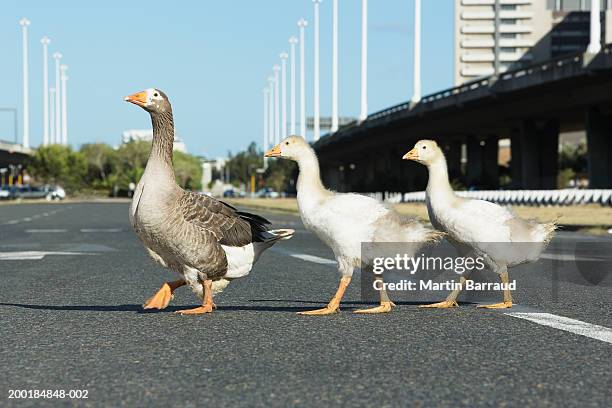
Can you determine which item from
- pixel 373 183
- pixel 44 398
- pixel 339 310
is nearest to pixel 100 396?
pixel 44 398

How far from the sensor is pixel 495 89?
57531mm

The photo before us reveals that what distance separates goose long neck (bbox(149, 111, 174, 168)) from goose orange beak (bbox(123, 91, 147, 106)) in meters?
0.19

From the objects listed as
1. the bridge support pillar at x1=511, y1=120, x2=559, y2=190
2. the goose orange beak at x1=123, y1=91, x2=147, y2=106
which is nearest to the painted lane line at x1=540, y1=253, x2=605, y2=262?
the goose orange beak at x1=123, y1=91, x2=147, y2=106

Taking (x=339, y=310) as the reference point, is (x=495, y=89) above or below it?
above

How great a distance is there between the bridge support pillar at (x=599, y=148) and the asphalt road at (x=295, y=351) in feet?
154

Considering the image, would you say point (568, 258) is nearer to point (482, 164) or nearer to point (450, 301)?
point (450, 301)

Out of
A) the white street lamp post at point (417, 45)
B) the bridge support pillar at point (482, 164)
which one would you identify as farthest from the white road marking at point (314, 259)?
the bridge support pillar at point (482, 164)

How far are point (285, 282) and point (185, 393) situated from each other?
6743mm

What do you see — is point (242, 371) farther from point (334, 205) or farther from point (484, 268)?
point (484, 268)

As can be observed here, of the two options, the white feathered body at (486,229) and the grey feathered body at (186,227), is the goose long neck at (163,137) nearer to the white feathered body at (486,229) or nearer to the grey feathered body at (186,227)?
the grey feathered body at (186,227)

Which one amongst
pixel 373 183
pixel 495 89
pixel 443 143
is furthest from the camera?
pixel 443 143

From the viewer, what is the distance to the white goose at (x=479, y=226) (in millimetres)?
7867

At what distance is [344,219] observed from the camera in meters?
7.59

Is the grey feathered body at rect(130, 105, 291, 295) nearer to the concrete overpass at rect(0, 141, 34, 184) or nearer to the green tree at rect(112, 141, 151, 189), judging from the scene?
the concrete overpass at rect(0, 141, 34, 184)
